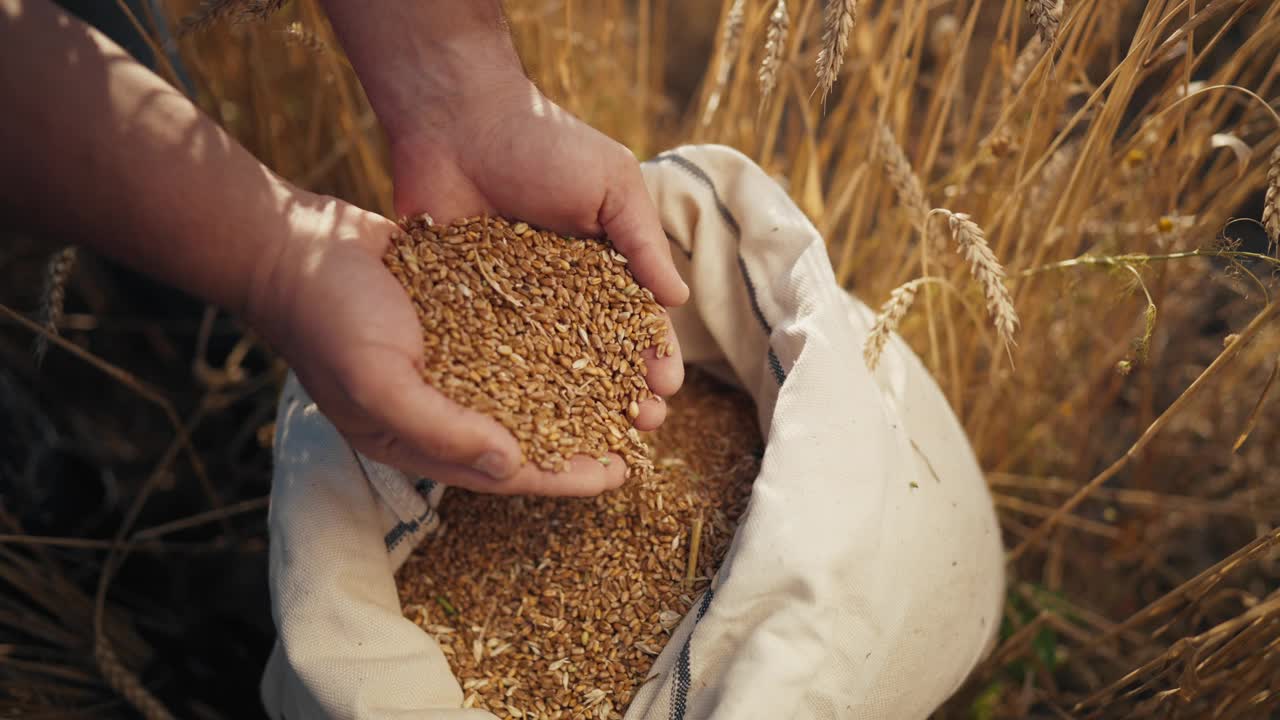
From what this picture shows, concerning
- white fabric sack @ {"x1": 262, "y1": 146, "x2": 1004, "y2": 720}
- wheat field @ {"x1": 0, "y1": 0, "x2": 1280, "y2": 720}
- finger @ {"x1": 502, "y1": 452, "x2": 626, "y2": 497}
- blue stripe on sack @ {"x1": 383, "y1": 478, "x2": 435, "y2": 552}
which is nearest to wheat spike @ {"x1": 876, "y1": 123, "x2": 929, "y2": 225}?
wheat field @ {"x1": 0, "y1": 0, "x2": 1280, "y2": 720}

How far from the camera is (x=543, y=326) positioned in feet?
3.58

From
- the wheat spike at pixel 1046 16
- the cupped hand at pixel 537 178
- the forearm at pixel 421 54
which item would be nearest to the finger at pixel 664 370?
the cupped hand at pixel 537 178

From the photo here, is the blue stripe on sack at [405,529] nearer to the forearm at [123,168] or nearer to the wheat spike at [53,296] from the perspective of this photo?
the forearm at [123,168]

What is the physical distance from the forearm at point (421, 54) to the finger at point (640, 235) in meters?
0.27

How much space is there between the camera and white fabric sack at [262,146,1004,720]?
0.96 m

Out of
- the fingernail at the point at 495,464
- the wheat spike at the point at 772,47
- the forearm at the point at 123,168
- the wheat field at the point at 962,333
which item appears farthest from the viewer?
the wheat field at the point at 962,333

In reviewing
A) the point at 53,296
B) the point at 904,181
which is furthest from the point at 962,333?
the point at 53,296

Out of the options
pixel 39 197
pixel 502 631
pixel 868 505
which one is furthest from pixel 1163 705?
pixel 39 197

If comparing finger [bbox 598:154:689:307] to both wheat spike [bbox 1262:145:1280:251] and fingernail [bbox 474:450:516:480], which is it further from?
wheat spike [bbox 1262:145:1280:251]

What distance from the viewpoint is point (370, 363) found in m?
0.91

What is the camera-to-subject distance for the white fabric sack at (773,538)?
3.15 ft

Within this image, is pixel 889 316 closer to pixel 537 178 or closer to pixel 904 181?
pixel 904 181

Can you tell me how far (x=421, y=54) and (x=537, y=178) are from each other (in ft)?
1.01

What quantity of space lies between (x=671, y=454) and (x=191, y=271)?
2.51 feet
